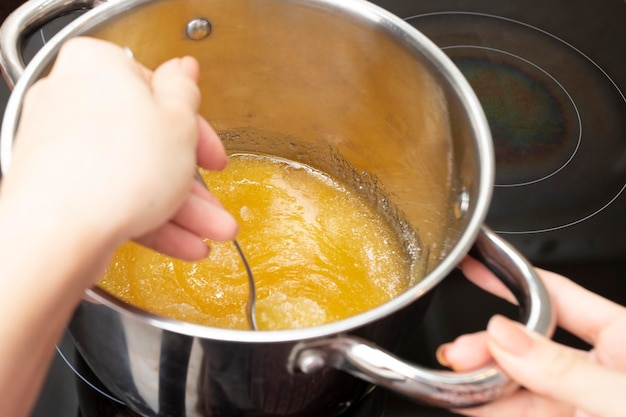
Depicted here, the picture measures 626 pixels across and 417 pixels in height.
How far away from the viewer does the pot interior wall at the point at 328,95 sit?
66cm

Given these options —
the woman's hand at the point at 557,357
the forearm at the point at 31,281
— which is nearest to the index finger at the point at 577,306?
the woman's hand at the point at 557,357

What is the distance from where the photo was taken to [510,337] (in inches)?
17.1

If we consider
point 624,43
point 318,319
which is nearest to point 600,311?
point 318,319

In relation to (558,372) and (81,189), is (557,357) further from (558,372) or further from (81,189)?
(81,189)

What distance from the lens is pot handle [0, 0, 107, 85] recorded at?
→ 59 centimetres

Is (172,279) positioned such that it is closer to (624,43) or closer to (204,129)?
(204,129)

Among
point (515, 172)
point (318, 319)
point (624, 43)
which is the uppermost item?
point (624, 43)

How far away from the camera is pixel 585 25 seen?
96 cm

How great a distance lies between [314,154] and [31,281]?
0.53m

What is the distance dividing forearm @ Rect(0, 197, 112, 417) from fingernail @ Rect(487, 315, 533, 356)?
0.26 metres

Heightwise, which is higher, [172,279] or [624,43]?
[624,43]

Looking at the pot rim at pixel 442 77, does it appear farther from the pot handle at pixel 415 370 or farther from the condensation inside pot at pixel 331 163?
the condensation inside pot at pixel 331 163

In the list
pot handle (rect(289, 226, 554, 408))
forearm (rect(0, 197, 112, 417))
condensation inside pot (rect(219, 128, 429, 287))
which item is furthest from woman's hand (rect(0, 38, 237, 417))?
condensation inside pot (rect(219, 128, 429, 287))

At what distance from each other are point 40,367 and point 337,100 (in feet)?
1.58
